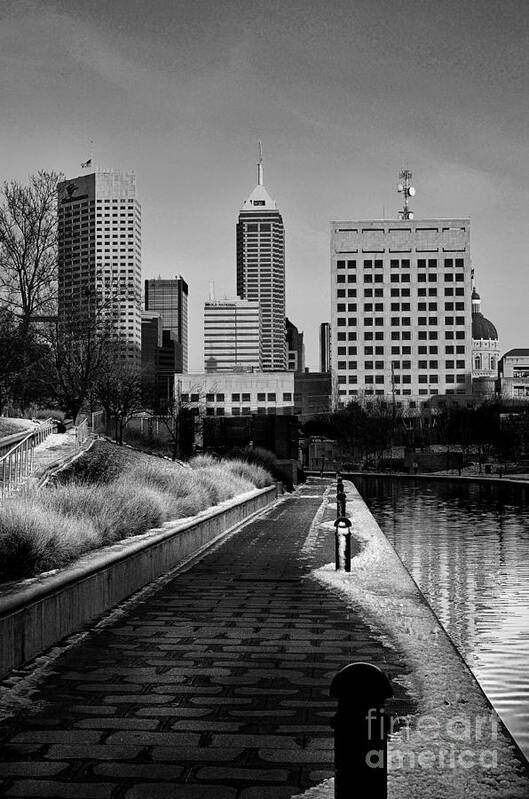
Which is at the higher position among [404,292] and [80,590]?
[404,292]

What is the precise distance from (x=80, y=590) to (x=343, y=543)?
476 cm

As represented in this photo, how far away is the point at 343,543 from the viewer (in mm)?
12578

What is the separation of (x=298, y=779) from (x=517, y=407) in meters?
140

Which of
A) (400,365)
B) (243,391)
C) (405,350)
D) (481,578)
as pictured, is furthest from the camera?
(405,350)

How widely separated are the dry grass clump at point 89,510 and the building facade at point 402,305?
524 ft

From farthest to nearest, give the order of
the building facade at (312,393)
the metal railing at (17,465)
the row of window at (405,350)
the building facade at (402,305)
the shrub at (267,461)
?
the row of window at (405,350), the building facade at (402,305), the building facade at (312,393), the shrub at (267,461), the metal railing at (17,465)

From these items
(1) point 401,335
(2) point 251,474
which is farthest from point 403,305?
(2) point 251,474

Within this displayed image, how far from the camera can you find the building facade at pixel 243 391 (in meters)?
162

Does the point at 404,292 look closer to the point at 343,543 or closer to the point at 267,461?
the point at 267,461

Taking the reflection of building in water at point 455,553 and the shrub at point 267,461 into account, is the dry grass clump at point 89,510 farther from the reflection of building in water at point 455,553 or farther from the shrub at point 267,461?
the shrub at point 267,461

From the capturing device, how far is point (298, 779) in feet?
15.9

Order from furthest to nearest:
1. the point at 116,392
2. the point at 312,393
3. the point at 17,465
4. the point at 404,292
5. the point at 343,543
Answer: the point at 312,393
the point at 404,292
the point at 116,392
the point at 17,465
the point at 343,543

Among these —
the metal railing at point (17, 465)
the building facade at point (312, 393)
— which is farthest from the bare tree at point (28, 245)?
the building facade at point (312, 393)

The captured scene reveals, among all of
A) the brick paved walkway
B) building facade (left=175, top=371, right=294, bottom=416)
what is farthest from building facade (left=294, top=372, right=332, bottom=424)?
the brick paved walkway
